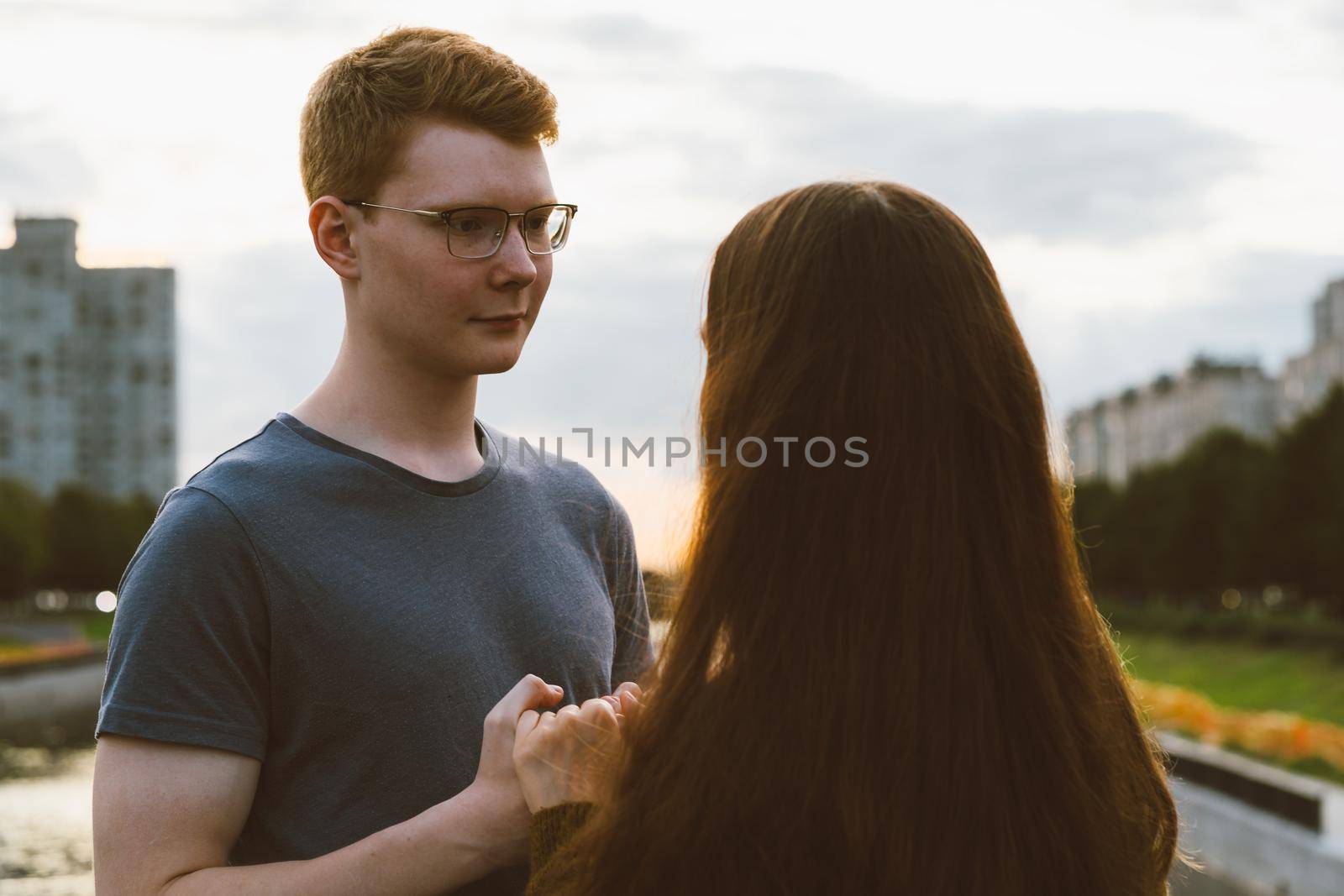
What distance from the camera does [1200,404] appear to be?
94.6 meters

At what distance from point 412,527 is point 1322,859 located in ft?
32.6

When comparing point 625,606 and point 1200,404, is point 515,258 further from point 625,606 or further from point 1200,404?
point 1200,404

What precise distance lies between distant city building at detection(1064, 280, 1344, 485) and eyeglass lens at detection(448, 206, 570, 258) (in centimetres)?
6314

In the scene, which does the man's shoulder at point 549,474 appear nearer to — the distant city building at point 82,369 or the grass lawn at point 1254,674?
the grass lawn at point 1254,674

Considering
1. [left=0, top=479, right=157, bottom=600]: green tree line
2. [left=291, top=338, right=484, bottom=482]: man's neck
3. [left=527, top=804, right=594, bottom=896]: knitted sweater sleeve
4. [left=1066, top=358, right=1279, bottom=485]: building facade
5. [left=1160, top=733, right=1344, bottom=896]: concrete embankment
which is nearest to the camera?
[left=527, top=804, right=594, bottom=896]: knitted sweater sleeve

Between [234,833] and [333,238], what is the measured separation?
0.98 m

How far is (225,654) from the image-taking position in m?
2.01

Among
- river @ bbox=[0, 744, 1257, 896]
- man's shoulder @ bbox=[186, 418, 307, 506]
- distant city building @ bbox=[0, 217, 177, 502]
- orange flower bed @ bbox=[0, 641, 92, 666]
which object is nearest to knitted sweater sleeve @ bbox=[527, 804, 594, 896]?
man's shoulder @ bbox=[186, 418, 307, 506]

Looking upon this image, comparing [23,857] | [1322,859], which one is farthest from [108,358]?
[1322,859]

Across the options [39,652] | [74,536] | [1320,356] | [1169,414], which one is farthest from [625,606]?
[1169,414]

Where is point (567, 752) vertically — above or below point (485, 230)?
below

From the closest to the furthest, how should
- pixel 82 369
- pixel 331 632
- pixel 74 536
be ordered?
pixel 331 632 → pixel 74 536 → pixel 82 369

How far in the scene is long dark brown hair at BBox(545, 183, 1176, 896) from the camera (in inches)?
65.8

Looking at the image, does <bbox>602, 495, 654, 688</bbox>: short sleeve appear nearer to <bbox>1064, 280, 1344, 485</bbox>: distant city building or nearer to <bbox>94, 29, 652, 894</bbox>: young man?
<bbox>94, 29, 652, 894</bbox>: young man
